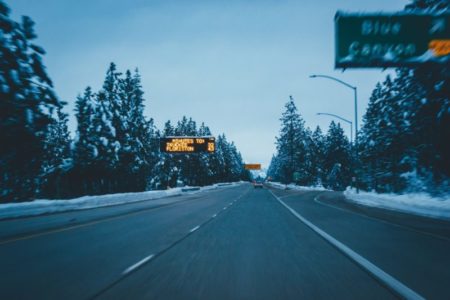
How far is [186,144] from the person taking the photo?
5925 cm

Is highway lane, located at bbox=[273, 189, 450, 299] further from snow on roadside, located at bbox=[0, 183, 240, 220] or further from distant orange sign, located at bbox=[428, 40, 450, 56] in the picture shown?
snow on roadside, located at bbox=[0, 183, 240, 220]

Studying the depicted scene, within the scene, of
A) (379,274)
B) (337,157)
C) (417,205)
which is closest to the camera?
(379,274)

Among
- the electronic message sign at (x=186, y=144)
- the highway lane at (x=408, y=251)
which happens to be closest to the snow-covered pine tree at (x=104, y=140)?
the electronic message sign at (x=186, y=144)

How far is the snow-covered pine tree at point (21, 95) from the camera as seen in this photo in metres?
16.1

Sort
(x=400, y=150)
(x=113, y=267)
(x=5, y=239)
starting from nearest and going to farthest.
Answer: (x=113, y=267) < (x=5, y=239) < (x=400, y=150)

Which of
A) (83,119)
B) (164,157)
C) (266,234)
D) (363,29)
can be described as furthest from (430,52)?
(164,157)

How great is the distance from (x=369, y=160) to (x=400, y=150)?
15048 millimetres

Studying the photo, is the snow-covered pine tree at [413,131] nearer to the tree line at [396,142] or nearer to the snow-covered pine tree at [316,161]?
the tree line at [396,142]

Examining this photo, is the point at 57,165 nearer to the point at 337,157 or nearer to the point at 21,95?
the point at 21,95

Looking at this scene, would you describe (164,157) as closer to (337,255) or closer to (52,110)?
A: (52,110)

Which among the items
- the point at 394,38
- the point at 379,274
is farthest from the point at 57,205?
the point at 379,274

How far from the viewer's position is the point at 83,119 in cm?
5166

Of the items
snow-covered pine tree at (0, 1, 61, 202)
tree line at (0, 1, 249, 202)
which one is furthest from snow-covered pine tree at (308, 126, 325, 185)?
snow-covered pine tree at (0, 1, 61, 202)

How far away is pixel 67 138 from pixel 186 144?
25.6m
